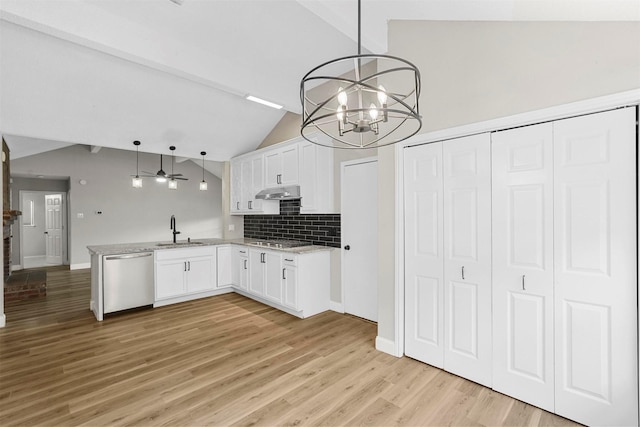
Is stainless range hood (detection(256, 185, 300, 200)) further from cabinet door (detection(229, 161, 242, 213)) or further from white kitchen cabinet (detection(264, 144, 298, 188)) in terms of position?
cabinet door (detection(229, 161, 242, 213))

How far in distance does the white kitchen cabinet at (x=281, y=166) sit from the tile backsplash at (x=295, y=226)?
17.2 inches

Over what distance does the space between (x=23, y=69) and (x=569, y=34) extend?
16.0 feet

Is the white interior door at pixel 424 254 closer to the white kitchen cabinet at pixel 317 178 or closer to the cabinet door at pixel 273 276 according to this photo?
the white kitchen cabinet at pixel 317 178

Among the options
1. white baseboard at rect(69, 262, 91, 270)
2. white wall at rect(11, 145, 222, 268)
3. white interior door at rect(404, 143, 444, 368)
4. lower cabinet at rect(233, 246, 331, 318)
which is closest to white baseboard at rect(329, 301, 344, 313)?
lower cabinet at rect(233, 246, 331, 318)

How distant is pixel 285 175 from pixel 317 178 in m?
0.70

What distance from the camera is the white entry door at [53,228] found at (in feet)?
27.7

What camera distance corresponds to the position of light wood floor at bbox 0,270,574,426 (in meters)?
2.10

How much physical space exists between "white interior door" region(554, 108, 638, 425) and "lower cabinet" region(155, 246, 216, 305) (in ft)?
14.9

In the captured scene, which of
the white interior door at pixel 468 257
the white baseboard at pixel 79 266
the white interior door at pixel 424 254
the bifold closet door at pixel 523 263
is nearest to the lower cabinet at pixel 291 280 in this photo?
the white interior door at pixel 424 254

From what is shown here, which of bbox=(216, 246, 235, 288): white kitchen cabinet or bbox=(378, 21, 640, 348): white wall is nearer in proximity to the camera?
bbox=(378, 21, 640, 348): white wall

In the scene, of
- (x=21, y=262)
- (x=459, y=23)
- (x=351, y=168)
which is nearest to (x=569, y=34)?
(x=459, y=23)

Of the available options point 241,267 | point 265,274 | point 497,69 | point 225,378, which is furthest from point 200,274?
point 497,69

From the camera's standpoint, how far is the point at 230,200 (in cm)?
614

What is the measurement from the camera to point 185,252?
15.8 feet
